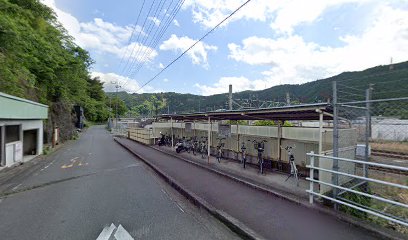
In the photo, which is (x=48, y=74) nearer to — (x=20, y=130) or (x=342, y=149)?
(x=20, y=130)

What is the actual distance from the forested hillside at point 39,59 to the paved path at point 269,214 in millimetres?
13143

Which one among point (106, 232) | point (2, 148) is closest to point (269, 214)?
point (106, 232)

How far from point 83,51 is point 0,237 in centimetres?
3420

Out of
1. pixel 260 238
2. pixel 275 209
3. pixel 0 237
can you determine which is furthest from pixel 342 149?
pixel 0 237

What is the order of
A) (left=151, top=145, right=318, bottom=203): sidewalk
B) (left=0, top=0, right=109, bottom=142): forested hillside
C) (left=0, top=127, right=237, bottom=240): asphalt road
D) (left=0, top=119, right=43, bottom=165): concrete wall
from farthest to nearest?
(left=0, top=0, right=109, bottom=142): forested hillside < (left=0, top=119, right=43, bottom=165): concrete wall < (left=151, top=145, right=318, bottom=203): sidewalk < (left=0, top=127, right=237, bottom=240): asphalt road

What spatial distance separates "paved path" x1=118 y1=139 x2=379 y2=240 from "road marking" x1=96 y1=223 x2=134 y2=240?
2228mm

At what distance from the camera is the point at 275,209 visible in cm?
572

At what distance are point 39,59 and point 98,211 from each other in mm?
20679

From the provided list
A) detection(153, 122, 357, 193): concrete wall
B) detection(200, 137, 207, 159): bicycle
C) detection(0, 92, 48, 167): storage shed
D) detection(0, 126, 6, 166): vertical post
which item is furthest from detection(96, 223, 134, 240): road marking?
detection(0, 126, 6, 166): vertical post

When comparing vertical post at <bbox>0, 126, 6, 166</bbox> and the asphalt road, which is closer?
the asphalt road

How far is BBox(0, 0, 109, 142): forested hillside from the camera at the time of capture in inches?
546

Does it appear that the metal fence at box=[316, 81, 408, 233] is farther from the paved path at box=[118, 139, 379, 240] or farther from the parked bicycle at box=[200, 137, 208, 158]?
the parked bicycle at box=[200, 137, 208, 158]

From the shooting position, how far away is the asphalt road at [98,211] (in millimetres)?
4759

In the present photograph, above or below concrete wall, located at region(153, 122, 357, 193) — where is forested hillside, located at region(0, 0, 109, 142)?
above
